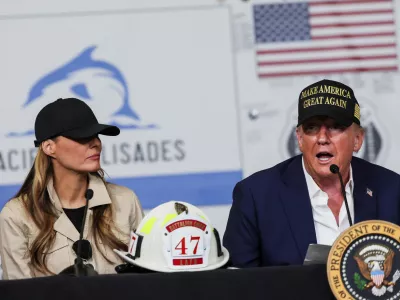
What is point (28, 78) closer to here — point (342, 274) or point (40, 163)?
point (40, 163)

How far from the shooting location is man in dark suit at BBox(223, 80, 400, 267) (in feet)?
9.22

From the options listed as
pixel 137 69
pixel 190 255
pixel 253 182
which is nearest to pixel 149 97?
pixel 137 69

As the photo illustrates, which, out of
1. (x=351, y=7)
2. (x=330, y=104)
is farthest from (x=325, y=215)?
(x=351, y=7)

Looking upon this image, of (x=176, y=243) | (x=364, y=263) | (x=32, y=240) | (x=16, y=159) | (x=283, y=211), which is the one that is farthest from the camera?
(x=16, y=159)

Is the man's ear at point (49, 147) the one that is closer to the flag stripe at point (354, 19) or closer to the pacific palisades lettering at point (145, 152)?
the pacific palisades lettering at point (145, 152)

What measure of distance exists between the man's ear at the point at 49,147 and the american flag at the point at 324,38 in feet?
4.36

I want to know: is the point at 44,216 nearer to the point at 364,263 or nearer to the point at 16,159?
the point at 16,159

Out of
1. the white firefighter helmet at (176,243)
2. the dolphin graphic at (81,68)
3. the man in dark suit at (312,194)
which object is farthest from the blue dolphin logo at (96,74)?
the white firefighter helmet at (176,243)

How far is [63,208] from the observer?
10.2 feet

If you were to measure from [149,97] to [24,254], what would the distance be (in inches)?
52.1

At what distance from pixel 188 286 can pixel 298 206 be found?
0.76m

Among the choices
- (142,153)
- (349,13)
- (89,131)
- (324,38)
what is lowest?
(142,153)

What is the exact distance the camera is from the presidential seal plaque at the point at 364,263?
218cm

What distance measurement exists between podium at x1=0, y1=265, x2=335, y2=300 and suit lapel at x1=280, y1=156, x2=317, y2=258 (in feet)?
1.68
